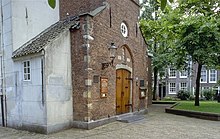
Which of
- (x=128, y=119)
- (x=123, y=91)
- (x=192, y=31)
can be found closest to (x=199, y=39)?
(x=192, y=31)

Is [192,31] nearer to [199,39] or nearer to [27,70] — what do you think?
[199,39]

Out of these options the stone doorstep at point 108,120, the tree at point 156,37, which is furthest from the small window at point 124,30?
the tree at point 156,37

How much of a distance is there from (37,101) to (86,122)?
6.48 feet

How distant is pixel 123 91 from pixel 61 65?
3829mm

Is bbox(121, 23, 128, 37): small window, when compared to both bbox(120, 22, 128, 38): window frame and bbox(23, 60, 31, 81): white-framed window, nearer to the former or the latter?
bbox(120, 22, 128, 38): window frame

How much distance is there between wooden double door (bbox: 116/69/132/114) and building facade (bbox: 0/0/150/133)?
0.16ft

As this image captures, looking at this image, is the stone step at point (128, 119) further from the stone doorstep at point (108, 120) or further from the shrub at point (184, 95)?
the shrub at point (184, 95)

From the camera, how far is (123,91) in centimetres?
1135

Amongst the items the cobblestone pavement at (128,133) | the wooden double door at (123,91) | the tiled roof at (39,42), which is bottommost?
the cobblestone pavement at (128,133)

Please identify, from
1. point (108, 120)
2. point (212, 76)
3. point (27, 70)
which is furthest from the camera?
point (212, 76)

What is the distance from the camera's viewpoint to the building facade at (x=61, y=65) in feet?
27.5

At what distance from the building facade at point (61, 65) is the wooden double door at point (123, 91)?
48 mm

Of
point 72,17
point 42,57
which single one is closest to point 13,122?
point 42,57

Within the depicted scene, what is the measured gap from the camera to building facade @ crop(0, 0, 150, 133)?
8.38 metres
